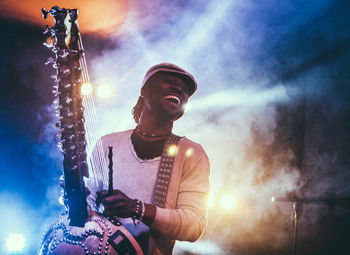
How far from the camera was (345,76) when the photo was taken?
485cm

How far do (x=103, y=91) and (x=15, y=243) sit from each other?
3007 mm

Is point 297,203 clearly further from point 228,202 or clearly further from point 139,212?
point 139,212

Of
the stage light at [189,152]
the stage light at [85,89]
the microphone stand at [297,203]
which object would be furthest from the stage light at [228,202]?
the stage light at [85,89]

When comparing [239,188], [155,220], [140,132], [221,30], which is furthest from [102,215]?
[221,30]

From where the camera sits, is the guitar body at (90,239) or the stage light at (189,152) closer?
the guitar body at (90,239)

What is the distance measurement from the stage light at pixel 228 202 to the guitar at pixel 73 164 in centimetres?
393

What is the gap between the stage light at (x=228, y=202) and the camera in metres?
5.08

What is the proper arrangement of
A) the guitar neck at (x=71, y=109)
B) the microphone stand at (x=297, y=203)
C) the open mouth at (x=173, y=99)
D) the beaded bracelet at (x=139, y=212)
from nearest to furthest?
the guitar neck at (x=71, y=109) → the beaded bracelet at (x=139, y=212) → the open mouth at (x=173, y=99) → the microphone stand at (x=297, y=203)

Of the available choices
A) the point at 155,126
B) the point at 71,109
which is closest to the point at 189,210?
the point at 155,126

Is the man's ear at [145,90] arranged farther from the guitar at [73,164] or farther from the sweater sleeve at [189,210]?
the guitar at [73,164]

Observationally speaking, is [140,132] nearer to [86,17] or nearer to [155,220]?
[155,220]

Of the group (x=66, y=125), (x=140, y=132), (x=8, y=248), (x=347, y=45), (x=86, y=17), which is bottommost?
(x=8, y=248)

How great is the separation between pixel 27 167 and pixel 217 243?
4004 millimetres

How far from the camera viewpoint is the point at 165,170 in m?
2.06
